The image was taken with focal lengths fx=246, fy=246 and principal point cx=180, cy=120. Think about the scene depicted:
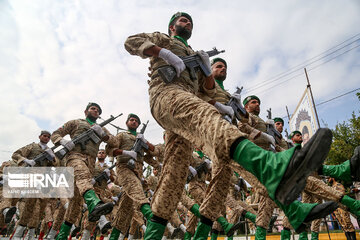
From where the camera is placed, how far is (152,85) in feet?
8.65

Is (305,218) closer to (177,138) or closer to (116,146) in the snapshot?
(177,138)

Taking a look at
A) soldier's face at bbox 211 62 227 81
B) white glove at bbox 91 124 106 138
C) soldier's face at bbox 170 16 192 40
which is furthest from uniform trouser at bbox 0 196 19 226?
soldier's face at bbox 170 16 192 40

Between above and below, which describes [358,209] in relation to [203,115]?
below

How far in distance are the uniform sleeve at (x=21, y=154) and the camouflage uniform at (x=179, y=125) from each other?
589 centimetres

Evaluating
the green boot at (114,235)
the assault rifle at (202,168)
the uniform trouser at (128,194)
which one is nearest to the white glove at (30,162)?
the uniform trouser at (128,194)

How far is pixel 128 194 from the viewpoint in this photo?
15.6 feet

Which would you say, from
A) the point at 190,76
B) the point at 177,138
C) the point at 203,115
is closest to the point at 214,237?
the point at 177,138

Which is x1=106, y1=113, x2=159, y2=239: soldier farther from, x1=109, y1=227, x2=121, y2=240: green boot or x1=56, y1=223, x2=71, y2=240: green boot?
x1=56, y1=223, x2=71, y2=240: green boot

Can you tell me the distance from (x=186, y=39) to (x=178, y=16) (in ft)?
1.12

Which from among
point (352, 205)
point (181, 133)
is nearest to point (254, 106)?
point (352, 205)

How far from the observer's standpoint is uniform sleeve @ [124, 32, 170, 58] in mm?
2609

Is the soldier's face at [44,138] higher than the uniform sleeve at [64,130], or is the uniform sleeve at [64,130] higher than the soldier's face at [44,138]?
the soldier's face at [44,138]

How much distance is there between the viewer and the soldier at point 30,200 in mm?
6094

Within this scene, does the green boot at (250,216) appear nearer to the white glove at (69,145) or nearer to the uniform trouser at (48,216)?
the white glove at (69,145)
